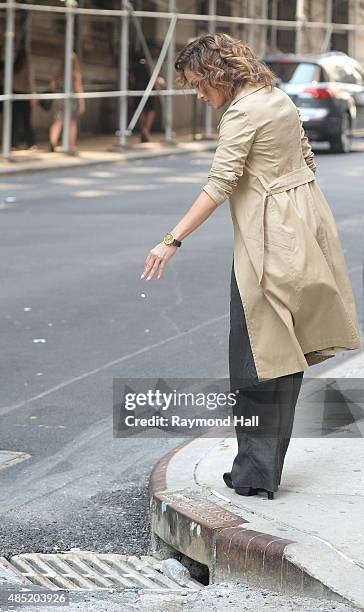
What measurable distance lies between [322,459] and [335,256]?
996 millimetres

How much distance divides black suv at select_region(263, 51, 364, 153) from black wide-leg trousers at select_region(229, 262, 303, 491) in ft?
61.8

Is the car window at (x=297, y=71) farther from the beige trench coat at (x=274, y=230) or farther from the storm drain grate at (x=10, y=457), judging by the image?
the beige trench coat at (x=274, y=230)

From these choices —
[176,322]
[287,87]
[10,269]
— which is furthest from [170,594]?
[287,87]

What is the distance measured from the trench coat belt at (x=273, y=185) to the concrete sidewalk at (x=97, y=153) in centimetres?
1455

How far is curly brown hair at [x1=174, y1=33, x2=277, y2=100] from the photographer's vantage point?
482 cm

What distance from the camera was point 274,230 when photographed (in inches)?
189

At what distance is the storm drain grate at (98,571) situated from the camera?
461cm

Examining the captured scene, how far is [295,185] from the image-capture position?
192 inches

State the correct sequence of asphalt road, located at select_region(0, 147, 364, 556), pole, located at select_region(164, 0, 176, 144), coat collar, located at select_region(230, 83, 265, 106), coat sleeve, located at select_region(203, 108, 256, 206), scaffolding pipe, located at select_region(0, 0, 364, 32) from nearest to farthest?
coat sleeve, located at select_region(203, 108, 256, 206)
coat collar, located at select_region(230, 83, 265, 106)
asphalt road, located at select_region(0, 147, 364, 556)
scaffolding pipe, located at select_region(0, 0, 364, 32)
pole, located at select_region(164, 0, 176, 144)

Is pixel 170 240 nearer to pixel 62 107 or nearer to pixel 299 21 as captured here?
pixel 62 107

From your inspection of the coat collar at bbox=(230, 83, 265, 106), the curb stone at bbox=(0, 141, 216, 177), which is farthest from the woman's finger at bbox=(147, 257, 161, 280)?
the curb stone at bbox=(0, 141, 216, 177)

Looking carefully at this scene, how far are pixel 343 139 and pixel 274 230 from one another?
1991cm

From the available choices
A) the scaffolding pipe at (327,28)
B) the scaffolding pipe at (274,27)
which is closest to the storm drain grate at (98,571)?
the scaffolding pipe at (274,27)

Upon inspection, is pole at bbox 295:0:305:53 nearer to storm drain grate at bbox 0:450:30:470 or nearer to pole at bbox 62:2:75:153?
pole at bbox 62:2:75:153
